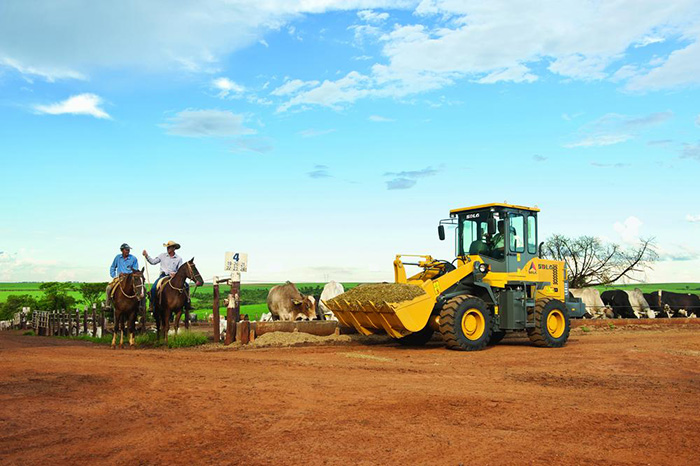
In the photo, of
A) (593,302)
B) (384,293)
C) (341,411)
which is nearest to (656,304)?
(593,302)

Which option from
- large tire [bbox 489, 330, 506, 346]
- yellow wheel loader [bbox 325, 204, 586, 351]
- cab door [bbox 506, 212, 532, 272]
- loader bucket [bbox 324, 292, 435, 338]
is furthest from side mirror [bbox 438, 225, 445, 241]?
large tire [bbox 489, 330, 506, 346]

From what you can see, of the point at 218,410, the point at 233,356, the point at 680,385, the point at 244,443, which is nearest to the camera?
the point at 244,443

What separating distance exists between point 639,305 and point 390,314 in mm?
25304

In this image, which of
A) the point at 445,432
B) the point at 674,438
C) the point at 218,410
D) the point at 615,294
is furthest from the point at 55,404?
the point at 615,294

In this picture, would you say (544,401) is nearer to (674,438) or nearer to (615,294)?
(674,438)

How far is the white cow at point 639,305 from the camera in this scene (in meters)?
32.8

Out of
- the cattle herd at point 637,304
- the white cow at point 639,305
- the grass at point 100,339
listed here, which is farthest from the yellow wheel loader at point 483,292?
the white cow at point 639,305

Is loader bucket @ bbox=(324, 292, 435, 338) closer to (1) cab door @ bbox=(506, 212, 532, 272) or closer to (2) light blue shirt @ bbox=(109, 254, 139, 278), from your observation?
(1) cab door @ bbox=(506, 212, 532, 272)

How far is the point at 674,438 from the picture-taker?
654 cm

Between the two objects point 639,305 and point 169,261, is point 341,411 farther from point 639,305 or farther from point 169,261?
point 639,305

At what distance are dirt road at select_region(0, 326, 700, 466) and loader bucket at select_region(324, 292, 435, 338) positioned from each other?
1.58 m

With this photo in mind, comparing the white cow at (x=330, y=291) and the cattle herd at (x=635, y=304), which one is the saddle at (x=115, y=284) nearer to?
the white cow at (x=330, y=291)

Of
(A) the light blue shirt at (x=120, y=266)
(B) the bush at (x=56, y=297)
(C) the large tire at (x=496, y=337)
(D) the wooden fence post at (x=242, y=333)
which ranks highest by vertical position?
(A) the light blue shirt at (x=120, y=266)

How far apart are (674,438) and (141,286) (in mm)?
12984
